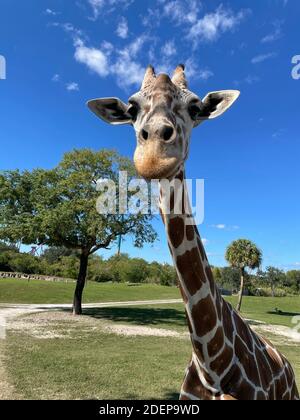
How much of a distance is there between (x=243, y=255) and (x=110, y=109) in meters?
37.4

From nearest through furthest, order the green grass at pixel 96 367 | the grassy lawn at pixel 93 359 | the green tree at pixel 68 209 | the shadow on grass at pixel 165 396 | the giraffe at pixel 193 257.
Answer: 1. the giraffe at pixel 193 257
2. the shadow on grass at pixel 165 396
3. the green grass at pixel 96 367
4. the grassy lawn at pixel 93 359
5. the green tree at pixel 68 209

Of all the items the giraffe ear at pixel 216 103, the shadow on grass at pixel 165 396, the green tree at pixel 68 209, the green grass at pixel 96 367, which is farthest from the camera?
the green tree at pixel 68 209

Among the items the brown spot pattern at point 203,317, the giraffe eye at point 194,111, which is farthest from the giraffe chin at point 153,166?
the brown spot pattern at point 203,317

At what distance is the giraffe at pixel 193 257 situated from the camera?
283 centimetres

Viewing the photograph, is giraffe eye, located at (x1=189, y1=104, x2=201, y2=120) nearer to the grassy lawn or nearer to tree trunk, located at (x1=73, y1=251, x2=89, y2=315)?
the grassy lawn

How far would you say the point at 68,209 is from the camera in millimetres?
21594

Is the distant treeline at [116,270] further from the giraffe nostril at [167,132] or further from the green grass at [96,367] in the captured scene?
the giraffe nostril at [167,132]

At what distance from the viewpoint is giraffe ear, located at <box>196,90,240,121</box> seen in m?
3.36

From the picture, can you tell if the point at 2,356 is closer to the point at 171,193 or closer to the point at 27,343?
the point at 27,343

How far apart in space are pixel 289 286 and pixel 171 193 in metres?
102

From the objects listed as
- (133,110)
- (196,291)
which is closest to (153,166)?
(133,110)

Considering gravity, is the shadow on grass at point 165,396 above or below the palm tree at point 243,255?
below

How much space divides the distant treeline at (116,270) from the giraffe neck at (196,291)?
44.6m

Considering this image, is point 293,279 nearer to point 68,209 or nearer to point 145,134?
point 68,209
